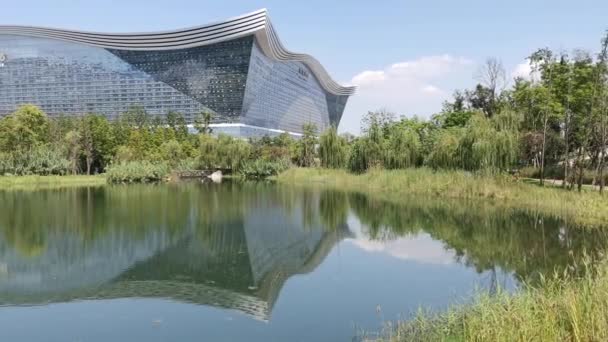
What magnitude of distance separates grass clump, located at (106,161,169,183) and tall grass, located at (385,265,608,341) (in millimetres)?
37665

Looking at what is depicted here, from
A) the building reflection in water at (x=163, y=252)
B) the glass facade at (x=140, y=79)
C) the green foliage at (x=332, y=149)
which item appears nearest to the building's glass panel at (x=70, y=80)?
the glass facade at (x=140, y=79)

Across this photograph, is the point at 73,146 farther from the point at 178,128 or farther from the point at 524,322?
the point at 524,322

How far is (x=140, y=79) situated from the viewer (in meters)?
80.9

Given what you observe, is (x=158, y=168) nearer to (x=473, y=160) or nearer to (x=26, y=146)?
(x=26, y=146)

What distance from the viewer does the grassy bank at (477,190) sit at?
15930mm

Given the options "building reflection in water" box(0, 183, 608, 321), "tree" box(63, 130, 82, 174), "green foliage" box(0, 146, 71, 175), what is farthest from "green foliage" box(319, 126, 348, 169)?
"green foliage" box(0, 146, 71, 175)

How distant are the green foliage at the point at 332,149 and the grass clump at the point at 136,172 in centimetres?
1343

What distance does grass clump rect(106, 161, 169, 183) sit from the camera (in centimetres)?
4038

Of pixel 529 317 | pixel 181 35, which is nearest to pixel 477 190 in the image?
pixel 529 317

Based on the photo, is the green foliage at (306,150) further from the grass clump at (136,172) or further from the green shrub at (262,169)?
the grass clump at (136,172)

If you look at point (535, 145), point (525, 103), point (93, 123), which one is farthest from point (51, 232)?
point (93, 123)

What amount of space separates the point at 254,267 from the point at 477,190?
14505mm

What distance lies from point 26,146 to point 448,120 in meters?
32.5

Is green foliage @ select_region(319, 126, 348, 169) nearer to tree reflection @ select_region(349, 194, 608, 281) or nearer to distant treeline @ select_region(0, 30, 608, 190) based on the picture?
distant treeline @ select_region(0, 30, 608, 190)
